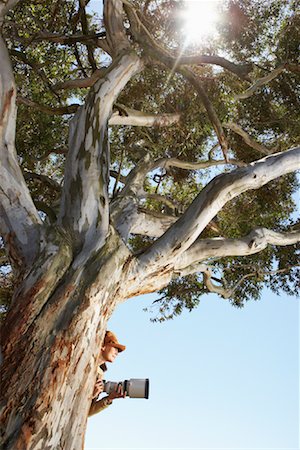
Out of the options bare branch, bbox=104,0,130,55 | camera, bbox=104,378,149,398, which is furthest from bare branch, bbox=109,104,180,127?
camera, bbox=104,378,149,398

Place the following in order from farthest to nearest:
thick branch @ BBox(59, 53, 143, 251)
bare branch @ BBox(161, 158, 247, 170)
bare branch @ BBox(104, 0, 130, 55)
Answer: bare branch @ BBox(161, 158, 247, 170), bare branch @ BBox(104, 0, 130, 55), thick branch @ BBox(59, 53, 143, 251)

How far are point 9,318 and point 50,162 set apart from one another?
6431 millimetres

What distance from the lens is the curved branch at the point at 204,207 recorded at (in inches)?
173

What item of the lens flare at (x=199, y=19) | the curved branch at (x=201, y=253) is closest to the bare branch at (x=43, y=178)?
the curved branch at (x=201, y=253)

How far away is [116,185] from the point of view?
6.29 metres

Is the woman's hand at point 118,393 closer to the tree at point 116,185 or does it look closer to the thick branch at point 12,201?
the tree at point 116,185

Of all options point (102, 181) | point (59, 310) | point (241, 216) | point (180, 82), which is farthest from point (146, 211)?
point (241, 216)

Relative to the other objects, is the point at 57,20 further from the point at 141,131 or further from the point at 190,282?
the point at 190,282

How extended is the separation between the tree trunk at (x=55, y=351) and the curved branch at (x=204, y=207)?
1.90 feet

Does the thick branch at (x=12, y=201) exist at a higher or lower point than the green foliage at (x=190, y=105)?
lower

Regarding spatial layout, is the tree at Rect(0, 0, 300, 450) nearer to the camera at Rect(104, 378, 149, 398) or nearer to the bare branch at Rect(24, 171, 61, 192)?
the bare branch at Rect(24, 171, 61, 192)

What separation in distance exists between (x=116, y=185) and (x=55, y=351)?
3274 mm

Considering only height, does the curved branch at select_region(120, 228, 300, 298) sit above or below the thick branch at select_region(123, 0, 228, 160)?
below

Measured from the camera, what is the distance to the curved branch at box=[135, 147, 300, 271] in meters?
4.38
